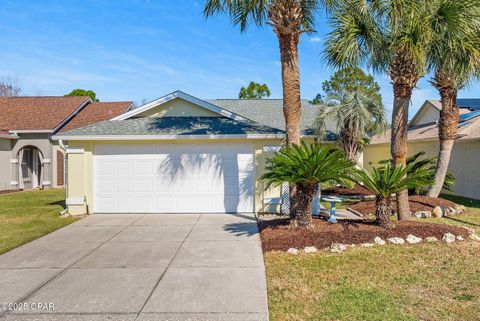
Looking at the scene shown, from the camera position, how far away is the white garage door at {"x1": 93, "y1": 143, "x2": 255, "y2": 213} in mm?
10797

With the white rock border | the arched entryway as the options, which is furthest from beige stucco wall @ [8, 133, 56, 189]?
the white rock border

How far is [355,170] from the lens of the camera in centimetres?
769

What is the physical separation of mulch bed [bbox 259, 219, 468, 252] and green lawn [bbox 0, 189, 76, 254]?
5.78 metres

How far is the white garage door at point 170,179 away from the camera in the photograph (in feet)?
35.4

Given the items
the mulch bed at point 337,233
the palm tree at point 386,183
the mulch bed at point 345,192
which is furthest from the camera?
the mulch bed at point 345,192

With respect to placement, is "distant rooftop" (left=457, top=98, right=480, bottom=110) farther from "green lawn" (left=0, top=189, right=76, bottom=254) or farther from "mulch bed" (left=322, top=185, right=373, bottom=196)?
"green lawn" (left=0, top=189, right=76, bottom=254)

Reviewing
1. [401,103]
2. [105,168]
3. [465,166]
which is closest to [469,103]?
[465,166]

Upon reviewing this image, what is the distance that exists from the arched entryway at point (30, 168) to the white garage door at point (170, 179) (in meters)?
11.0

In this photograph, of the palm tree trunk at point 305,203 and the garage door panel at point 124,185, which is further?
the garage door panel at point 124,185

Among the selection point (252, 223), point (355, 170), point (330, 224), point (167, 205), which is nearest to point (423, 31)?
point (355, 170)

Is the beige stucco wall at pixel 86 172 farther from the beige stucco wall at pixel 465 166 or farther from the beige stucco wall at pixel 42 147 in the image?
the beige stucco wall at pixel 42 147

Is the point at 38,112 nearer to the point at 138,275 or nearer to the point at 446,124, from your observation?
the point at 138,275

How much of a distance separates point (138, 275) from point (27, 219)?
6.85m

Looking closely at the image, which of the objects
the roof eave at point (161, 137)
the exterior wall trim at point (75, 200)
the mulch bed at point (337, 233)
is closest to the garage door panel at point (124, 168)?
the roof eave at point (161, 137)
